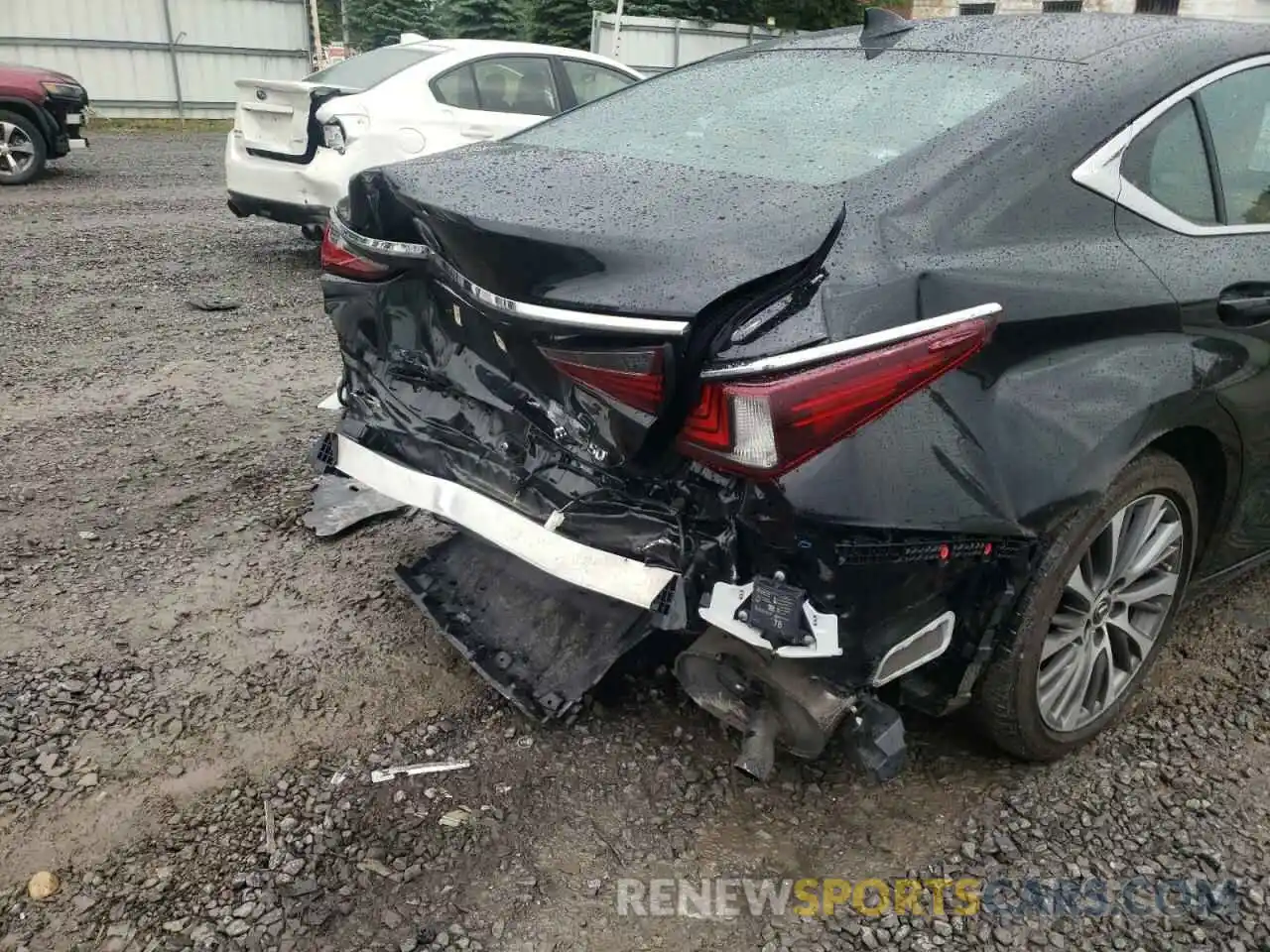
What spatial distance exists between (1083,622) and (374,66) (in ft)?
22.6

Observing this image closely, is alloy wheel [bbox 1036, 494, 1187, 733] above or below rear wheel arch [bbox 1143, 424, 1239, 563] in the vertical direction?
below

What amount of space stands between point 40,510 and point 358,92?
14.8 ft

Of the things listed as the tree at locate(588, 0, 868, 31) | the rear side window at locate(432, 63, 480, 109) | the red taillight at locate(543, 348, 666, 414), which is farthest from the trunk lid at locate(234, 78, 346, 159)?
the tree at locate(588, 0, 868, 31)

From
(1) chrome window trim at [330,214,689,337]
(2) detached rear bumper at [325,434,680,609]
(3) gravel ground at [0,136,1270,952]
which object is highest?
(1) chrome window trim at [330,214,689,337]

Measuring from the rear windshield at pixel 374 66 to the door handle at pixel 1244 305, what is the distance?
6.29 meters

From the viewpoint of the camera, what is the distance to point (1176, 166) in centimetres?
247

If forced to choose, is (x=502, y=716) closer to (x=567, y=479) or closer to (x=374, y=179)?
(x=567, y=479)

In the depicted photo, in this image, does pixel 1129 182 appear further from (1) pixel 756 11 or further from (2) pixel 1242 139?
(1) pixel 756 11

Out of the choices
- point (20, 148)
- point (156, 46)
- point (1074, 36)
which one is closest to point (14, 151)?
point (20, 148)

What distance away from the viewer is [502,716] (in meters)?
2.75

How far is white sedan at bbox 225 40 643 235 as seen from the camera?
7059 millimetres

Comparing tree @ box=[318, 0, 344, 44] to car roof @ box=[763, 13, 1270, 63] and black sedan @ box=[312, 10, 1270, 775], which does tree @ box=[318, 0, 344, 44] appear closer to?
car roof @ box=[763, 13, 1270, 63]

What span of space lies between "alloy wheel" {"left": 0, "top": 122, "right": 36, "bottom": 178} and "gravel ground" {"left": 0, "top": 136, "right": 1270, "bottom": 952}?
8235mm

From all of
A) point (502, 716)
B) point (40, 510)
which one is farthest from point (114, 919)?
point (40, 510)
